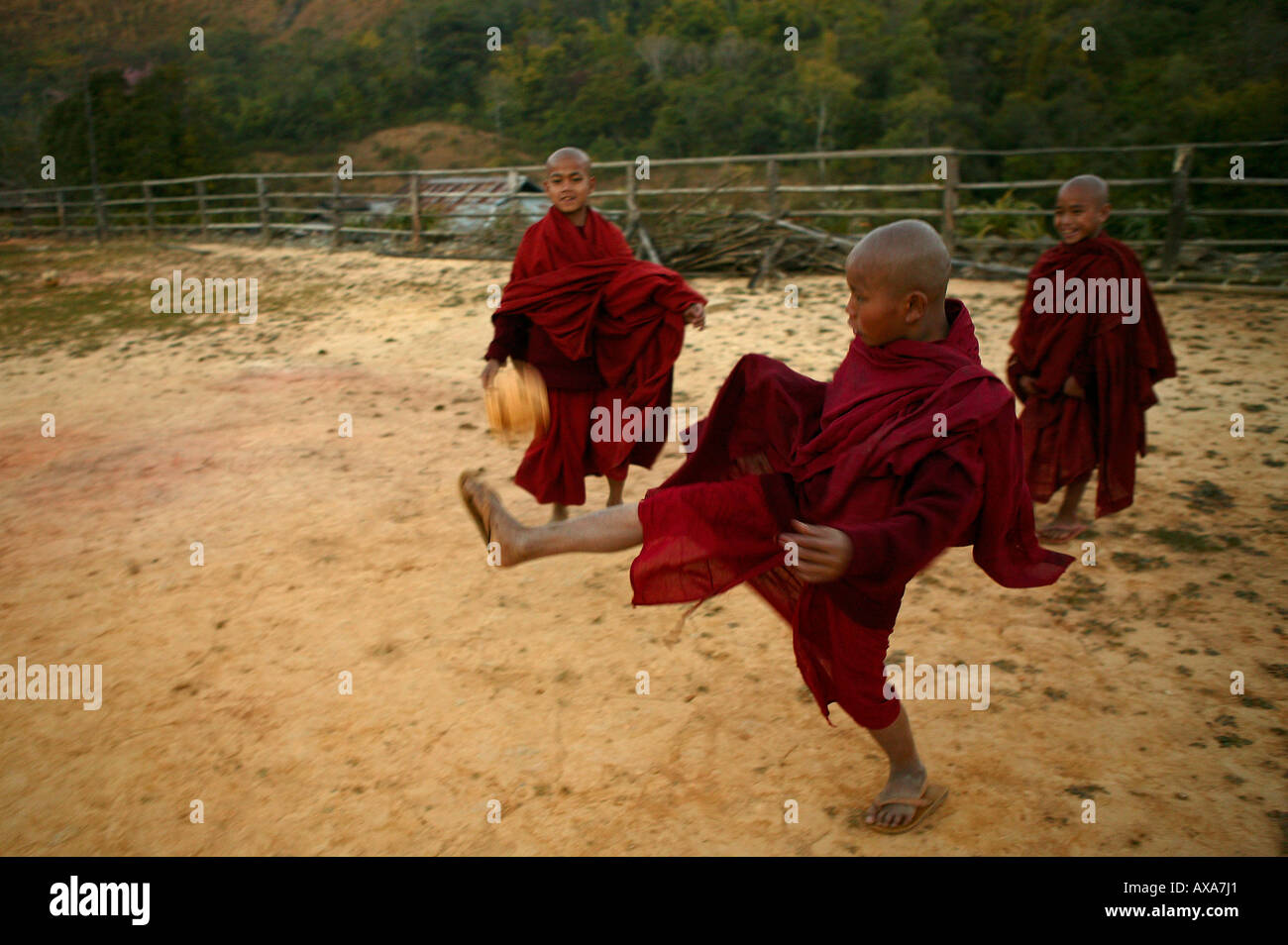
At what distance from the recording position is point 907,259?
178 centimetres

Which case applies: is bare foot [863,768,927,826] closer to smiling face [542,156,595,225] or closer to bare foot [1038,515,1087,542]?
bare foot [1038,515,1087,542]

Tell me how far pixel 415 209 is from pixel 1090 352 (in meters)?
11.9

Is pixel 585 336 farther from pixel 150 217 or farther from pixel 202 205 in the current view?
pixel 150 217

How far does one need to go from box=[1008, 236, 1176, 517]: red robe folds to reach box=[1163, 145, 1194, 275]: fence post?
19.6 feet

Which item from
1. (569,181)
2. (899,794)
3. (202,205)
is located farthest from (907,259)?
(202,205)

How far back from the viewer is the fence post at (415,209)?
1338 cm

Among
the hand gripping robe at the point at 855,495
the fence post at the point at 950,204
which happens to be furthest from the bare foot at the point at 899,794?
the fence post at the point at 950,204

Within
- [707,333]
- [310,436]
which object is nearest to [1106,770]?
[310,436]

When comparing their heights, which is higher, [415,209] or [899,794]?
[415,209]

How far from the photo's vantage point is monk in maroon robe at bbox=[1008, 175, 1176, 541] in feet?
11.4

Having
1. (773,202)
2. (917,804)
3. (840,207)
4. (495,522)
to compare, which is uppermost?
(840,207)

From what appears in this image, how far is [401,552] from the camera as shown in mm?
3775

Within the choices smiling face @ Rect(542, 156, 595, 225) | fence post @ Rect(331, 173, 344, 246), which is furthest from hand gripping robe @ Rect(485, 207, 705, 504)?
fence post @ Rect(331, 173, 344, 246)

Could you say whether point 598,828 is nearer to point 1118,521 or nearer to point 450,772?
point 450,772
